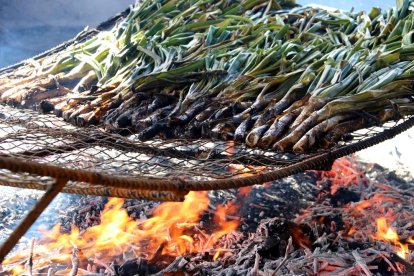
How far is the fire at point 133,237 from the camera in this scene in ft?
11.2

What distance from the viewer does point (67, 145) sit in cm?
309

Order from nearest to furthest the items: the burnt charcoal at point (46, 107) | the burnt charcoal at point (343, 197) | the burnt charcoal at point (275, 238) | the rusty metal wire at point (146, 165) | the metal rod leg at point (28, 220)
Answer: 1. the metal rod leg at point (28, 220)
2. the rusty metal wire at point (146, 165)
3. the burnt charcoal at point (275, 238)
4. the burnt charcoal at point (343, 197)
5. the burnt charcoal at point (46, 107)

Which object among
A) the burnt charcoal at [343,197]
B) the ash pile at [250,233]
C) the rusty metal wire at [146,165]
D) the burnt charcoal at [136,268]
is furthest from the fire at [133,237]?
the burnt charcoal at [343,197]

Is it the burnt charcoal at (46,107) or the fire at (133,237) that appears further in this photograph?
the burnt charcoal at (46,107)

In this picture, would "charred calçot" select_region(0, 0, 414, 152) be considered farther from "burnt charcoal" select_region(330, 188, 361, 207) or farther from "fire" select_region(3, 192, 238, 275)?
"burnt charcoal" select_region(330, 188, 361, 207)

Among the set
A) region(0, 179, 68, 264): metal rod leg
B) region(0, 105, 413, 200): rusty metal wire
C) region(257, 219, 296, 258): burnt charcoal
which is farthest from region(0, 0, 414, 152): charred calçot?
region(0, 179, 68, 264): metal rod leg

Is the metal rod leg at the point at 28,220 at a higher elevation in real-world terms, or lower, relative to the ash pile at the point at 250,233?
higher

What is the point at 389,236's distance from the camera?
11.9 feet

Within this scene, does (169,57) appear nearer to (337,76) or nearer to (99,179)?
(337,76)

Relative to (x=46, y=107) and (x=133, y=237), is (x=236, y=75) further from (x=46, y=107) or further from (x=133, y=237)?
(x=46, y=107)

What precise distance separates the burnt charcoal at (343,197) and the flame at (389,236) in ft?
1.30

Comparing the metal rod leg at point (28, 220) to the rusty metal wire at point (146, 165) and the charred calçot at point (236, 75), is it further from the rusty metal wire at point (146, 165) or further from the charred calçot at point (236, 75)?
the charred calçot at point (236, 75)

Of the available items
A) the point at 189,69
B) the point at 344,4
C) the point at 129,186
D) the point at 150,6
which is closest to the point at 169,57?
the point at 189,69

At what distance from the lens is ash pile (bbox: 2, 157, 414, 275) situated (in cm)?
310
